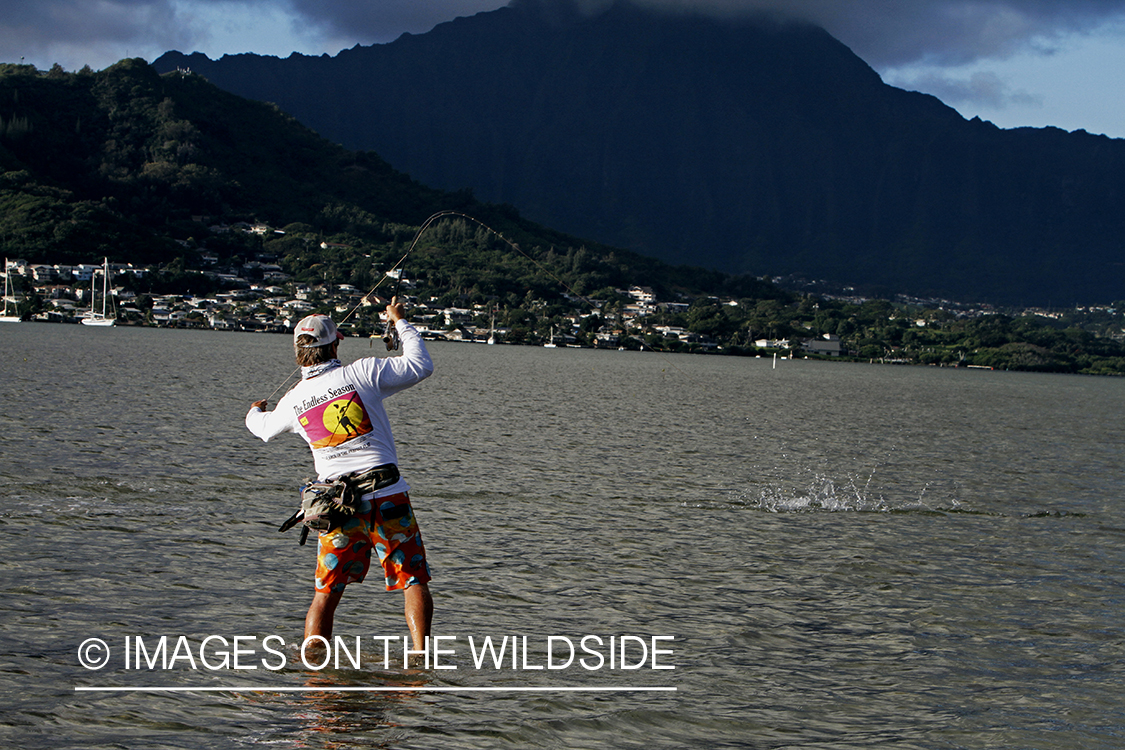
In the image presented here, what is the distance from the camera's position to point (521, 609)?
10.0 m

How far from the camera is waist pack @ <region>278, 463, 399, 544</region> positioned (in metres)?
7.31

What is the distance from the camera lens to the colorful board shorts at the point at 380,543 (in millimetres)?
7398

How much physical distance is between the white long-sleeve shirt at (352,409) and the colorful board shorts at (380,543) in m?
0.14

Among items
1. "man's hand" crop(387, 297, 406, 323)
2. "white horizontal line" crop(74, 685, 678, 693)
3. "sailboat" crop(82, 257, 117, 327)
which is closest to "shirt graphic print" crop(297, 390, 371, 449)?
"man's hand" crop(387, 297, 406, 323)

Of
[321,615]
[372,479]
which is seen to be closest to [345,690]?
[321,615]

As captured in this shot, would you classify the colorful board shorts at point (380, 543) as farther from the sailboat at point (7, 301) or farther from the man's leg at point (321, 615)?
the sailboat at point (7, 301)

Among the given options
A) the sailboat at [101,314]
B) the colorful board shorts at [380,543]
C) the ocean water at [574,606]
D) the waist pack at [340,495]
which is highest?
the sailboat at [101,314]

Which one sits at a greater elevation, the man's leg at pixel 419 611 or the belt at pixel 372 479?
the belt at pixel 372 479

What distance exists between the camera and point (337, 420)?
7379 mm

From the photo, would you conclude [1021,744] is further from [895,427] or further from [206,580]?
[895,427]

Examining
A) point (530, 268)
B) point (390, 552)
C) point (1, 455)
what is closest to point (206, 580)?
point (390, 552)

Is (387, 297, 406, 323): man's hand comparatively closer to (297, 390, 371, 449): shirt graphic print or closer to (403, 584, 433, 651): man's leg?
(297, 390, 371, 449): shirt graphic print

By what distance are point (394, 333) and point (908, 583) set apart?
723 cm

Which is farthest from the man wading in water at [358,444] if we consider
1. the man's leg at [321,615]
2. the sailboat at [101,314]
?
the sailboat at [101,314]
